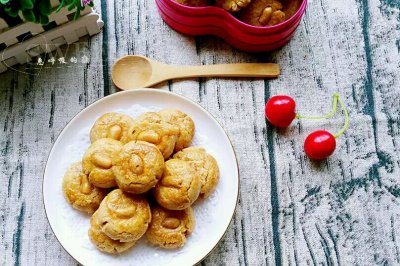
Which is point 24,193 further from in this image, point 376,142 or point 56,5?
point 376,142

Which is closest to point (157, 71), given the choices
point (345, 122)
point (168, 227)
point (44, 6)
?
point (44, 6)

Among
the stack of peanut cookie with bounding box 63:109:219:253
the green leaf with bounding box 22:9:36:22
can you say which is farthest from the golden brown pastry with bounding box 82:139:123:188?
the green leaf with bounding box 22:9:36:22

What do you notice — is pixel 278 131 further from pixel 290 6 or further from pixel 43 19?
pixel 43 19

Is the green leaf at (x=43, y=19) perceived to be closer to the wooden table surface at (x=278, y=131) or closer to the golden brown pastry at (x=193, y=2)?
the wooden table surface at (x=278, y=131)

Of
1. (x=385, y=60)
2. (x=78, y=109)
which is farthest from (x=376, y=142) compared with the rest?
(x=78, y=109)

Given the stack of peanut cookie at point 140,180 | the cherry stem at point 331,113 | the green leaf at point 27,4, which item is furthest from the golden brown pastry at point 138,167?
the cherry stem at point 331,113

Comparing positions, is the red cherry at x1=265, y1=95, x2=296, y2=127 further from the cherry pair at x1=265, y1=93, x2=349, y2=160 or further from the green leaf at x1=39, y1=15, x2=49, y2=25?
the green leaf at x1=39, y1=15, x2=49, y2=25
